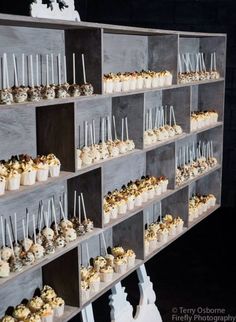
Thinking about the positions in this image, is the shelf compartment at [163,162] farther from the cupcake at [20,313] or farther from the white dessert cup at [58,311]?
the cupcake at [20,313]

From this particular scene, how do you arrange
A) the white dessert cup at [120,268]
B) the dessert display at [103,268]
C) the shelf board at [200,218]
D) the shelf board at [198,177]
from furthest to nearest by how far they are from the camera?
the shelf board at [200,218], the shelf board at [198,177], the white dessert cup at [120,268], the dessert display at [103,268]

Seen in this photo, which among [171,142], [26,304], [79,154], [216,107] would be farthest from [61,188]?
[216,107]

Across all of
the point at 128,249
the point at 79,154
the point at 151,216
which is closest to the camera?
the point at 79,154

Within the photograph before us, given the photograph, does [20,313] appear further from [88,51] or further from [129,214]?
[88,51]

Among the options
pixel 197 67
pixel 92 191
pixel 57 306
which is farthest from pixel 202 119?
pixel 57 306

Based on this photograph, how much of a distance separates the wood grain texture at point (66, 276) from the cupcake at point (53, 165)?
428 mm

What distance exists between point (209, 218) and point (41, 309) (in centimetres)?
369

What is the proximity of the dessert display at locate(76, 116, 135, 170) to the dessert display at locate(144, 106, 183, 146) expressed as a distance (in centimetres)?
20

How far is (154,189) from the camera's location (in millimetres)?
3676

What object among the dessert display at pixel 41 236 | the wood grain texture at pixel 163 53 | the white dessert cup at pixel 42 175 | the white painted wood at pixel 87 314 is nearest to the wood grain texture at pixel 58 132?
the white dessert cup at pixel 42 175

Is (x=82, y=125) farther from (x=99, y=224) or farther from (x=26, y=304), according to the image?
(x=26, y=304)

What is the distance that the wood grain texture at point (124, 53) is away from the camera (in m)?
3.43

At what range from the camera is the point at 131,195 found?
3.44 meters

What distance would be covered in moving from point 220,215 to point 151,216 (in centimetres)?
232
